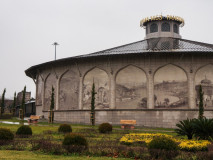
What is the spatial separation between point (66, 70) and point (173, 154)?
23552 mm

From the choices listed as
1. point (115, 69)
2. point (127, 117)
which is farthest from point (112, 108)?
point (115, 69)

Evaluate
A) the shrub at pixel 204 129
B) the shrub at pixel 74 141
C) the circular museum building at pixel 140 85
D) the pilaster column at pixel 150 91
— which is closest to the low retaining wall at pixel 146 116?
the circular museum building at pixel 140 85

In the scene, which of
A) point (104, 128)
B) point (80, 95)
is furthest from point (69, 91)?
point (104, 128)

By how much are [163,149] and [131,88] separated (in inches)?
728

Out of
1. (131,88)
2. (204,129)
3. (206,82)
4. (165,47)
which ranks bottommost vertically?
(204,129)

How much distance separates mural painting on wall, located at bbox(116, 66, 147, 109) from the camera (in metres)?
27.5

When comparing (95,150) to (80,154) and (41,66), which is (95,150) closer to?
(80,154)

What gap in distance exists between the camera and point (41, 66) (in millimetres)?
33875

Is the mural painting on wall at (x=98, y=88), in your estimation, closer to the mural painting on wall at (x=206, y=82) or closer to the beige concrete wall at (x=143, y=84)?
the beige concrete wall at (x=143, y=84)

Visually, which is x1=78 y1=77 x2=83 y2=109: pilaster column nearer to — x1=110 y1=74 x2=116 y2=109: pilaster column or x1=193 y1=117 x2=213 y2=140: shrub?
x1=110 y1=74 x2=116 y2=109: pilaster column

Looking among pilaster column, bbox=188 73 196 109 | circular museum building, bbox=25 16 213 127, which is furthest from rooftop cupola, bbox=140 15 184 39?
pilaster column, bbox=188 73 196 109

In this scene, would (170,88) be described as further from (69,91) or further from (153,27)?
(153,27)

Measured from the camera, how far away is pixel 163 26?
3662cm

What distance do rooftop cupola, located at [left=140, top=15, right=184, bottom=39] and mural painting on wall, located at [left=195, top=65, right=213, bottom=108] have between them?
34.1 ft
